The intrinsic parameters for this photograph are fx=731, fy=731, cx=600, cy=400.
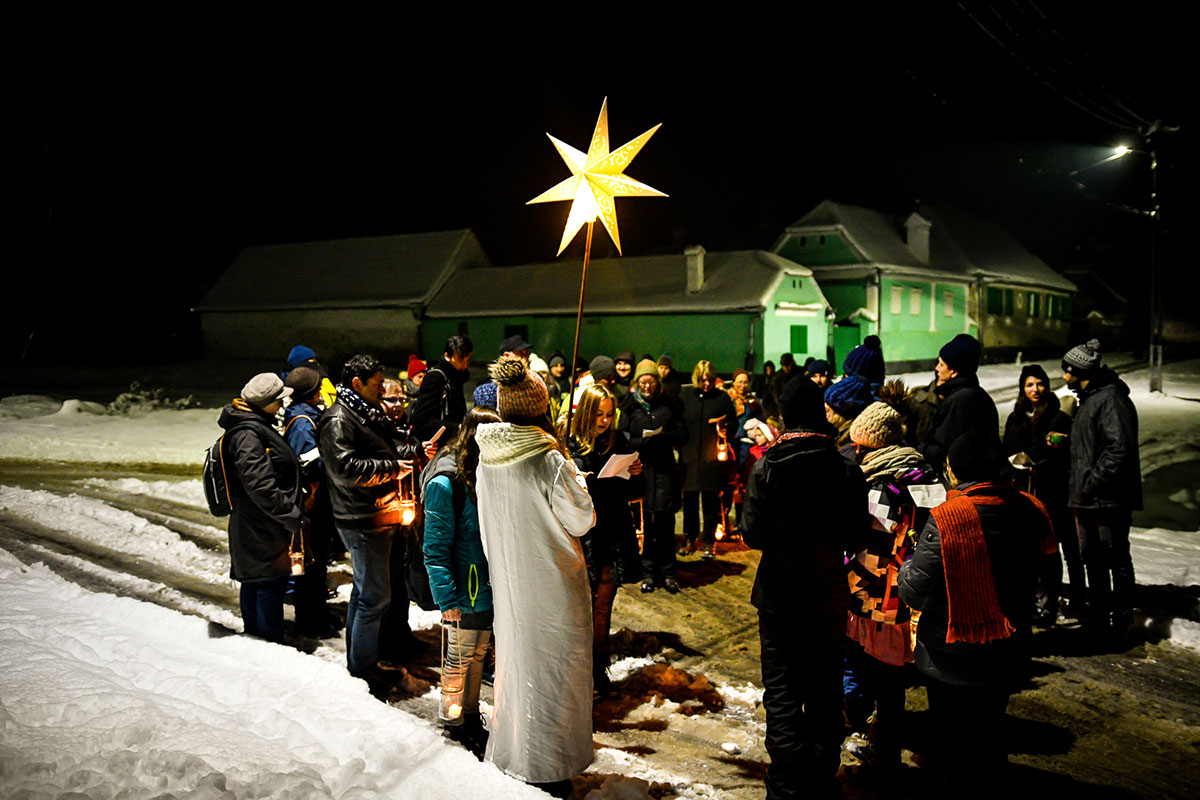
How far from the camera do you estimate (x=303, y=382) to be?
5.89 m

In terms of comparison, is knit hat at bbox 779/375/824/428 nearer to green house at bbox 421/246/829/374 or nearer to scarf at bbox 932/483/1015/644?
scarf at bbox 932/483/1015/644

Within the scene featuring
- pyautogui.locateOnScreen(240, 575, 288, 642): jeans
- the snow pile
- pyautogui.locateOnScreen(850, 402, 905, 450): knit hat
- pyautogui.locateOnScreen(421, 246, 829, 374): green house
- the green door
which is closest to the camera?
the snow pile

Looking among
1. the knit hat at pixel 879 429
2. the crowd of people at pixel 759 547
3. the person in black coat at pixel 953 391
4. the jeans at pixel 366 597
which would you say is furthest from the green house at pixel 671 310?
the jeans at pixel 366 597

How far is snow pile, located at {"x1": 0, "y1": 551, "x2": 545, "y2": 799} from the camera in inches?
112

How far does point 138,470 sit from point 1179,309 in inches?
2878

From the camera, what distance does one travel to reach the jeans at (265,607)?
4.99 metres

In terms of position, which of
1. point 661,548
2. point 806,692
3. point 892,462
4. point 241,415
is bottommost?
point 661,548

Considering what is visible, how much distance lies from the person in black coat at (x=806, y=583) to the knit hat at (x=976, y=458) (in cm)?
51

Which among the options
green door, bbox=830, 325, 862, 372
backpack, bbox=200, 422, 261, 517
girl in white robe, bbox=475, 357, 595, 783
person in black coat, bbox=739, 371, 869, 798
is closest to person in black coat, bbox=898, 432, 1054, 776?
person in black coat, bbox=739, 371, 869, 798

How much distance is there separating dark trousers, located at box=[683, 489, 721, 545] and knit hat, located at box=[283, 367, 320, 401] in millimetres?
4353

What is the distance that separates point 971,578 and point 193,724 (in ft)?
11.9

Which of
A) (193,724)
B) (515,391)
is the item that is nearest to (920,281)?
(515,391)

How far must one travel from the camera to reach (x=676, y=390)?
7.97m

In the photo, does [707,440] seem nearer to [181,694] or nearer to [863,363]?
[863,363]
